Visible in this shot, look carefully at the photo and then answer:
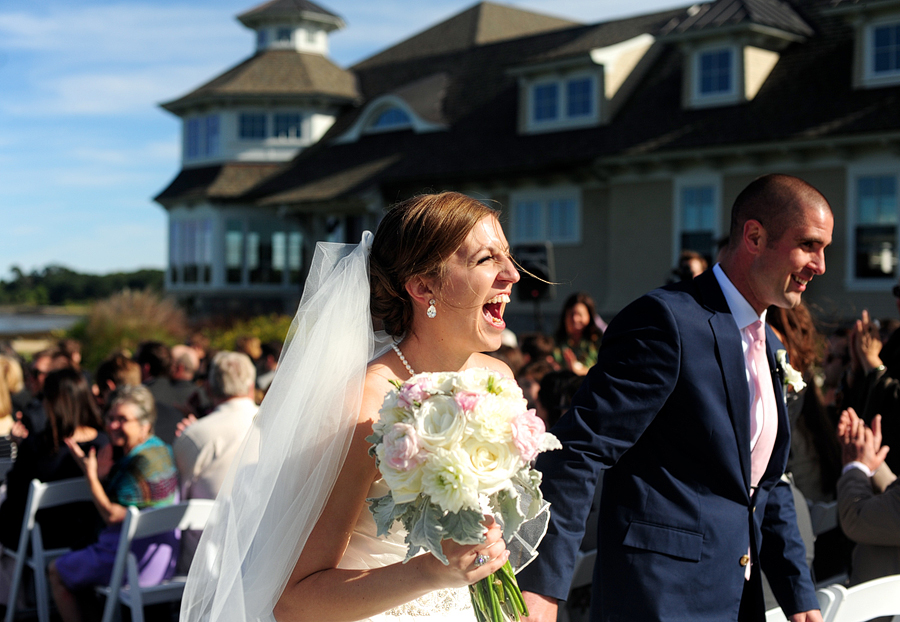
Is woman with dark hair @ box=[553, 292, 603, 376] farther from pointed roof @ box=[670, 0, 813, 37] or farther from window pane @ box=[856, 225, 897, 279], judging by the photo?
pointed roof @ box=[670, 0, 813, 37]

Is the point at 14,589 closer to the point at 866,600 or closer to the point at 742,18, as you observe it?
the point at 866,600

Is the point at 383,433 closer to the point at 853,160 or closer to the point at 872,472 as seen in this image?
the point at 872,472

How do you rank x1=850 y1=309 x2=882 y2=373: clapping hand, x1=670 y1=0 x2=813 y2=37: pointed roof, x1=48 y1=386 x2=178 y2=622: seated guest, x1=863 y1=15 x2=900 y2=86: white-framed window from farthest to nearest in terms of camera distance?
x1=670 y1=0 x2=813 y2=37: pointed roof → x1=863 y1=15 x2=900 y2=86: white-framed window → x1=48 y1=386 x2=178 y2=622: seated guest → x1=850 y1=309 x2=882 y2=373: clapping hand

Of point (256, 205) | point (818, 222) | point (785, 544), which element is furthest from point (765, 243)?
point (256, 205)

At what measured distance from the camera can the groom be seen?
111 inches

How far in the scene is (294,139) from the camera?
1155 inches

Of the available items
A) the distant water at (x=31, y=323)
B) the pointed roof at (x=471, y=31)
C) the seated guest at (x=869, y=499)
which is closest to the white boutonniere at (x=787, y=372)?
the seated guest at (x=869, y=499)

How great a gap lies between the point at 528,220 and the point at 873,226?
8.47m

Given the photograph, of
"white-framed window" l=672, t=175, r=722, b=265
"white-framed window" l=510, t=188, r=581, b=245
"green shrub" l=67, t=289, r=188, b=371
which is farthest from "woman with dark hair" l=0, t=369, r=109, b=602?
"white-framed window" l=510, t=188, r=581, b=245

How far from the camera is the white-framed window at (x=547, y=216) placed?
21656mm

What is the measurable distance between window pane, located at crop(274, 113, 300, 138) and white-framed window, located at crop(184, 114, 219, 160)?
6.80 ft

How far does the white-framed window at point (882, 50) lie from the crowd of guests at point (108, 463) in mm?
15016

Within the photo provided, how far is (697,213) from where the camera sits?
19094mm

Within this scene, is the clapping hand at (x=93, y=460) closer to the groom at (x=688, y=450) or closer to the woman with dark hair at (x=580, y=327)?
the groom at (x=688, y=450)
